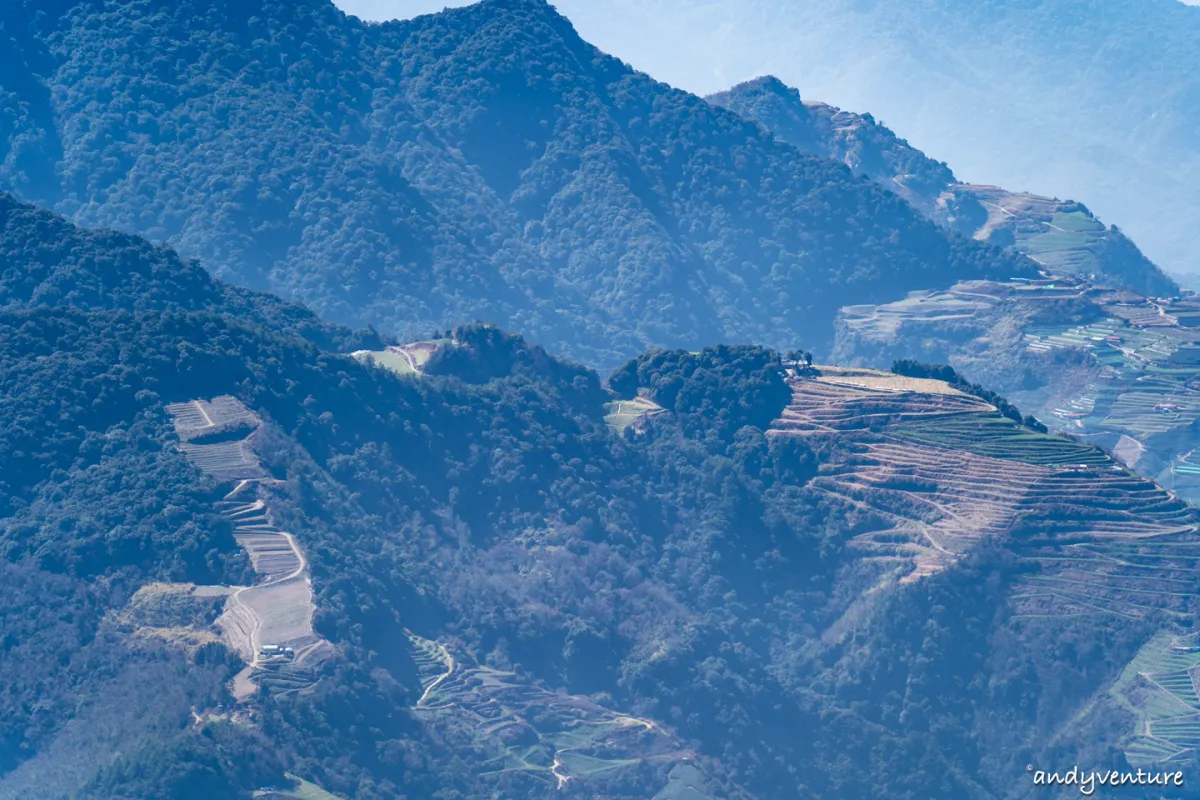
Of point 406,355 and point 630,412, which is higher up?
point 630,412

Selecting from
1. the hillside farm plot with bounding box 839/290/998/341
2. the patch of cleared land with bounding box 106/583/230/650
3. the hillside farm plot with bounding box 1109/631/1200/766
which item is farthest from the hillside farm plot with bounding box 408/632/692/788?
the hillside farm plot with bounding box 839/290/998/341

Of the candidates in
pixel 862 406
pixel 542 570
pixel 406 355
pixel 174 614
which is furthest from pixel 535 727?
pixel 406 355

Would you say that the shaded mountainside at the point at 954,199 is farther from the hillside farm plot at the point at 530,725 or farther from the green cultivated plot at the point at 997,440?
the hillside farm plot at the point at 530,725

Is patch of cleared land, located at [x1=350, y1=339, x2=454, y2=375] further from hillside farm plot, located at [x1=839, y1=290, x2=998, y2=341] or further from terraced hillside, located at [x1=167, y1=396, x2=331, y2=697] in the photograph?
hillside farm plot, located at [x1=839, y1=290, x2=998, y2=341]

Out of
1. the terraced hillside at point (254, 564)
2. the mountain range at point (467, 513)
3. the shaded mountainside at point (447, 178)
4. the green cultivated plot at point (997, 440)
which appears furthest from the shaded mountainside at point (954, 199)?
the terraced hillside at point (254, 564)

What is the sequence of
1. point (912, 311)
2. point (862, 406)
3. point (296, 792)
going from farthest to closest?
point (912, 311)
point (862, 406)
point (296, 792)

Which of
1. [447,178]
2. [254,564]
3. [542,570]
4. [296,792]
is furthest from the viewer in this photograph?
[447,178]

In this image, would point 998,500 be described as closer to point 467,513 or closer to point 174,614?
point 467,513
